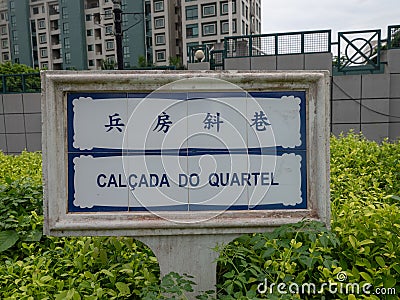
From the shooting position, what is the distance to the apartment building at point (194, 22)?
39844 mm

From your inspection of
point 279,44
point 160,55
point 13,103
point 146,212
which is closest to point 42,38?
point 160,55

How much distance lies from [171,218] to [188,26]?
4321 cm

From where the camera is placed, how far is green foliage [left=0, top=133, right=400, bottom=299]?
1.76 meters

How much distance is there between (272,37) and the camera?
874 centimetres

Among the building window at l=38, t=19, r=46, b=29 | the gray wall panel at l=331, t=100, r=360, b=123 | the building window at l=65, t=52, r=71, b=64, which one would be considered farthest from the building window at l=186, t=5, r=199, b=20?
the gray wall panel at l=331, t=100, r=360, b=123

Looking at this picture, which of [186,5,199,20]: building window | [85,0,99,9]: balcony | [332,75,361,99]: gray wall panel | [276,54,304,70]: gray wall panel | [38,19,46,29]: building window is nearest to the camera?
[332,75,361,99]: gray wall panel

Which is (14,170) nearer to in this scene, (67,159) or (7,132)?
(67,159)

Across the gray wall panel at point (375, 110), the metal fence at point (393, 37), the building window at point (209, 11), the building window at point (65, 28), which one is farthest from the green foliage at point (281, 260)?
the building window at point (65, 28)

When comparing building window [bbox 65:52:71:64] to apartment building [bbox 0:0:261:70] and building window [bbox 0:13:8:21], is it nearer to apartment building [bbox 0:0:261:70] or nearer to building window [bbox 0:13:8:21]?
apartment building [bbox 0:0:261:70]

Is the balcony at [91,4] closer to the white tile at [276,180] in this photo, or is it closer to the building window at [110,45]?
the building window at [110,45]

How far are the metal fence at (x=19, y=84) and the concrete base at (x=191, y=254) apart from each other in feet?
33.2

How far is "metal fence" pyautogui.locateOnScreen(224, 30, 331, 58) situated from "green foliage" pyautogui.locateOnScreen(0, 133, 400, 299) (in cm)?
663

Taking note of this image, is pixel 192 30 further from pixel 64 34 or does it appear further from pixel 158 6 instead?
pixel 64 34

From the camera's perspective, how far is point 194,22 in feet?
138
